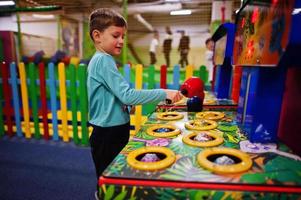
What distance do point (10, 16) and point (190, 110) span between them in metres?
13.6

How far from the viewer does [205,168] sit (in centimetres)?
58

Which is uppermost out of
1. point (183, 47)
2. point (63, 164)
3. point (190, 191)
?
point (183, 47)

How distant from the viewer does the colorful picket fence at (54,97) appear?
2.86m

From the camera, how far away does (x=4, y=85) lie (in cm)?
317

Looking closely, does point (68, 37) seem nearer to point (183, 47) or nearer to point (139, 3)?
point (139, 3)

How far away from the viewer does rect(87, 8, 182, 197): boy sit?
101 centimetres

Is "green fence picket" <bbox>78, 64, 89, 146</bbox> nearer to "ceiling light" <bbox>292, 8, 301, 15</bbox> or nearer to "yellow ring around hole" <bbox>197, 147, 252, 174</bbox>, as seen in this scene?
"yellow ring around hole" <bbox>197, 147, 252, 174</bbox>

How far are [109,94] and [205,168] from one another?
0.70 metres

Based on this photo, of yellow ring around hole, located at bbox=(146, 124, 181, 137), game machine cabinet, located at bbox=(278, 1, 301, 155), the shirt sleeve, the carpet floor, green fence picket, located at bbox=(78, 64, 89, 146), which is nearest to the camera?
game machine cabinet, located at bbox=(278, 1, 301, 155)

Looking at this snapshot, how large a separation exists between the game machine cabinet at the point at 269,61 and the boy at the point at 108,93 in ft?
1.25

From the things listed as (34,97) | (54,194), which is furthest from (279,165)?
(34,97)

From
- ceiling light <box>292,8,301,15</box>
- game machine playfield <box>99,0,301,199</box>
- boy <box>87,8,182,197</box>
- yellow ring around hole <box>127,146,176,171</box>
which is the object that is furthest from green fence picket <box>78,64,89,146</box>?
ceiling light <box>292,8,301,15</box>

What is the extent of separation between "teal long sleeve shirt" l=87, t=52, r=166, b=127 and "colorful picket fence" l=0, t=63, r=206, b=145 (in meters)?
1.67

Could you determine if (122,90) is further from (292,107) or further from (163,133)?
(292,107)
